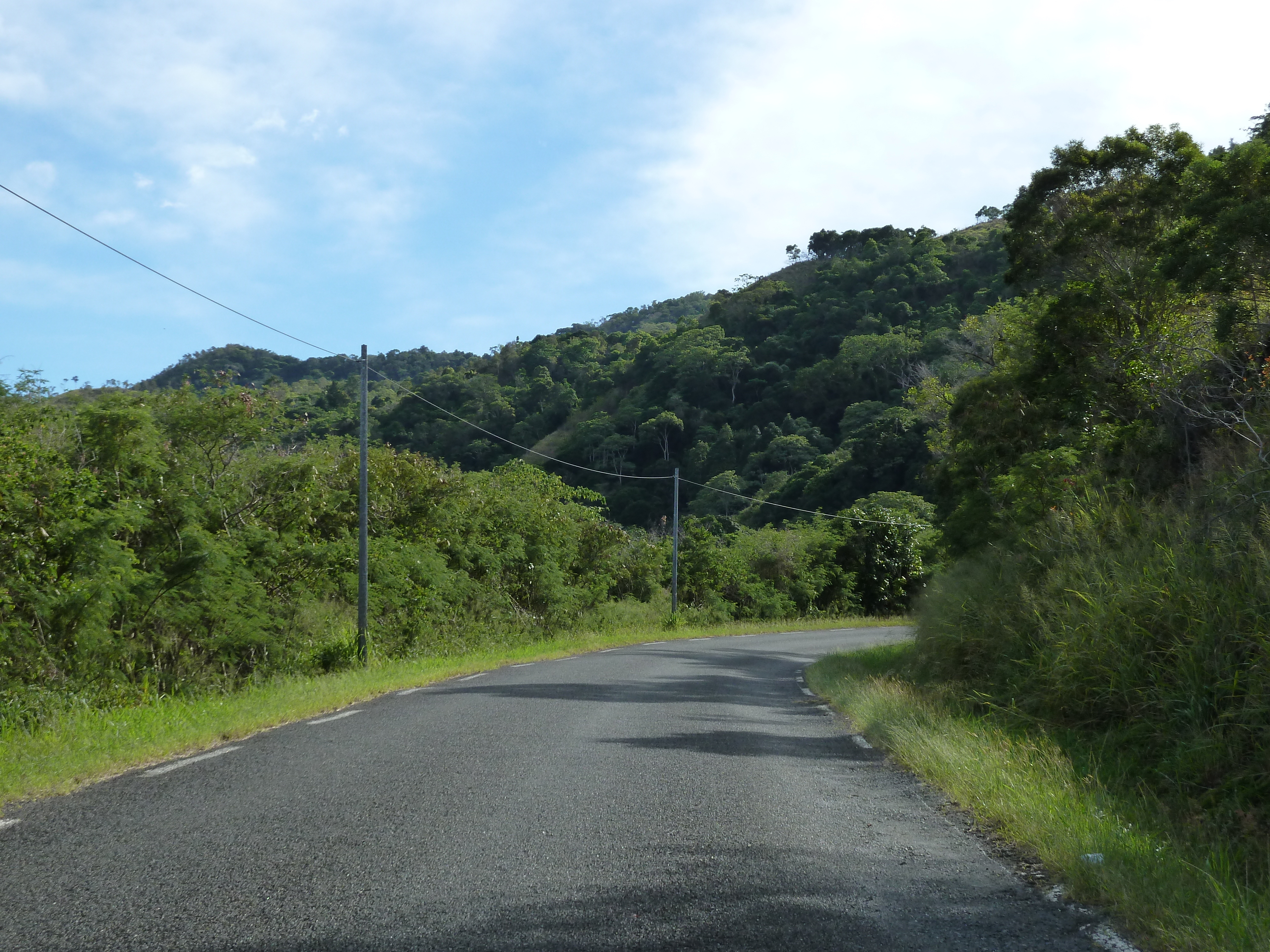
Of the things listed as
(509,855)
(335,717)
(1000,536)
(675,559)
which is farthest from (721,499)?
(509,855)

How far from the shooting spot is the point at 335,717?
10.9 m

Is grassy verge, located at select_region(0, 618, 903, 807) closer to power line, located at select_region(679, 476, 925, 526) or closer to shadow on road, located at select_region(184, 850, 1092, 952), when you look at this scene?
shadow on road, located at select_region(184, 850, 1092, 952)

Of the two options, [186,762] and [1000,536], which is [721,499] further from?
[186,762]

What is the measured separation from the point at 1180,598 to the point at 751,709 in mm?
5754

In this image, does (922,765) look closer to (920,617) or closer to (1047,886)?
(1047,886)

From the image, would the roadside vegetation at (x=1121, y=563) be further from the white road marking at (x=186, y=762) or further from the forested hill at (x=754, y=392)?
the forested hill at (x=754, y=392)

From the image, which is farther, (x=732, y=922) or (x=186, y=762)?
(x=186, y=762)

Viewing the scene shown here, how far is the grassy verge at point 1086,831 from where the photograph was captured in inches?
162

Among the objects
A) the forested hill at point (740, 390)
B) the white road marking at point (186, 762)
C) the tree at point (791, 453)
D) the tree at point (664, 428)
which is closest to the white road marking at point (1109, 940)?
the white road marking at point (186, 762)

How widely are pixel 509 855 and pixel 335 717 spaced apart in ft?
20.7

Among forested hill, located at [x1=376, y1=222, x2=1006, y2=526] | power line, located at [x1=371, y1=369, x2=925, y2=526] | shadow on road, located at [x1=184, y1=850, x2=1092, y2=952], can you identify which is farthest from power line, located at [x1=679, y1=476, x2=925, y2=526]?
shadow on road, located at [x1=184, y1=850, x2=1092, y2=952]

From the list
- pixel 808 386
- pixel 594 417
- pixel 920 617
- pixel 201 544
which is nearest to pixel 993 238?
pixel 808 386

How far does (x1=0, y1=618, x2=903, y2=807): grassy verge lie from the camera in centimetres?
713

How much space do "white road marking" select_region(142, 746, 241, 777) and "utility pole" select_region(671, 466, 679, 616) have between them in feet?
96.9
